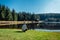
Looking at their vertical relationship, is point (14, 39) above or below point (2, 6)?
below

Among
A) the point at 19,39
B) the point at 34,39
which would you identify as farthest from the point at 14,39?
the point at 34,39

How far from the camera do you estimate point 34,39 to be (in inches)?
407

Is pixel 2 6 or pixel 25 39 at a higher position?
pixel 2 6

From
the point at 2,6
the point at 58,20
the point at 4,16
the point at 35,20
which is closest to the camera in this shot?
the point at 4,16

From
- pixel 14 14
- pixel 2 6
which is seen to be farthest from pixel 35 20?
pixel 2 6

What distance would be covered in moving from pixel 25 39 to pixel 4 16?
36.1 meters

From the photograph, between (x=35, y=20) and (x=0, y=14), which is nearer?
(x=0, y=14)

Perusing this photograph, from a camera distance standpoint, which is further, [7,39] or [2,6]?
[2,6]

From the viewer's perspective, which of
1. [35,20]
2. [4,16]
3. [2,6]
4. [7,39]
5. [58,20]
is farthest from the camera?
[58,20]

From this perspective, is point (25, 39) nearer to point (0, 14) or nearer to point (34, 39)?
point (34, 39)

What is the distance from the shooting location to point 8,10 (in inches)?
1907

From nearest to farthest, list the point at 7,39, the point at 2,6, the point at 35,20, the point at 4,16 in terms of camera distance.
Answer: the point at 7,39 → the point at 4,16 → the point at 2,6 → the point at 35,20

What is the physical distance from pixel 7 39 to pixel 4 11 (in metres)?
37.6

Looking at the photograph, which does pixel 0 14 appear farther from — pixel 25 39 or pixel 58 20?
pixel 25 39
